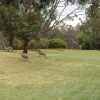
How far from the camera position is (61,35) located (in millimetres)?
88438

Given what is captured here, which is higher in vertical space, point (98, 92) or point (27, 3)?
point (27, 3)

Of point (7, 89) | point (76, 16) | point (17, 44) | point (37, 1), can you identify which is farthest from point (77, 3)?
point (17, 44)

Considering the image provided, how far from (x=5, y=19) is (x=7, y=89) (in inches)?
534

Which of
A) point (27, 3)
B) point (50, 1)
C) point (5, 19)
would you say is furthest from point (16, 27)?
point (50, 1)

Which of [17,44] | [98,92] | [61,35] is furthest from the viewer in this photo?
[61,35]

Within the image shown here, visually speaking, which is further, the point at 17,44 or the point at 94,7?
the point at 17,44

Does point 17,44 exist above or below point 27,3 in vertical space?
below

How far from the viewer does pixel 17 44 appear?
58.0 meters

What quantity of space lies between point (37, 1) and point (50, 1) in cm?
110

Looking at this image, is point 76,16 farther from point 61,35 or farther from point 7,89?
point 61,35

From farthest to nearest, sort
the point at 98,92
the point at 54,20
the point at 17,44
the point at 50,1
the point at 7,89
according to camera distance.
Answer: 1. the point at 17,44
2. the point at 50,1
3. the point at 54,20
4. the point at 7,89
5. the point at 98,92

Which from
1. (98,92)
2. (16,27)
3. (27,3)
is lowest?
(98,92)

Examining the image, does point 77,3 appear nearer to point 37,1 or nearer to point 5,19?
point 37,1

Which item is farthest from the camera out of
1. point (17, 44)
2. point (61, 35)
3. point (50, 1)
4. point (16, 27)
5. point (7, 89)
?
point (61, 35)
